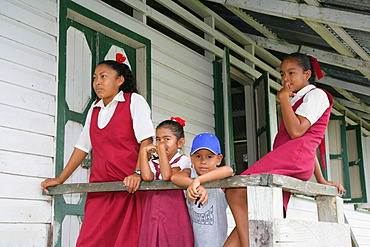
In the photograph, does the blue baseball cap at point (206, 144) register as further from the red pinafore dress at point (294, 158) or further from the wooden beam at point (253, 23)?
the wooden beam at point (253, 23)

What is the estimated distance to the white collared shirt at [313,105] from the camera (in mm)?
2906

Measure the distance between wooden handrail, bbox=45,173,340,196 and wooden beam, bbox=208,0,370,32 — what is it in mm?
1858

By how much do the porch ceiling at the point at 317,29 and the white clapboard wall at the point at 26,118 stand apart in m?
2.18

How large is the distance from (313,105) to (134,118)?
1.05 m

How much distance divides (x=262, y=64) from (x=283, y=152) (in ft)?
15.2

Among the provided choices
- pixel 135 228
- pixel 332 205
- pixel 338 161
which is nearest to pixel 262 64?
pixel 338 161

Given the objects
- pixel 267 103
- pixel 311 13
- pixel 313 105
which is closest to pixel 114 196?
pixel 313 105

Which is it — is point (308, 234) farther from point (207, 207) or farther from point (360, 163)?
point (360, 163)

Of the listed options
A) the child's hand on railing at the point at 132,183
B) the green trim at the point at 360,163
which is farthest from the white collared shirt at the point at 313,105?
the green trim at the point at 360,163

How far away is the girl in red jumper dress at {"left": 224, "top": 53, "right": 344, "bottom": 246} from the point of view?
2.77 m

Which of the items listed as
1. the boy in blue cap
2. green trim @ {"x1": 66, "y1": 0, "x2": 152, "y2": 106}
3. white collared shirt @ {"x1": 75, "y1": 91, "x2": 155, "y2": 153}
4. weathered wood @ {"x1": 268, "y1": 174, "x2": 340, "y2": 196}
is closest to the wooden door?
green trim @ {"x1": 66, "y1": 0, "x2": 152, "y2": 106}

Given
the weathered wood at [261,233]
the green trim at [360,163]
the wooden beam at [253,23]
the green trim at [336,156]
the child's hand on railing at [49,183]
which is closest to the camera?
the weathered wood at [261,233]

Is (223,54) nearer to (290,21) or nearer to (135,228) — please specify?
(290,21)

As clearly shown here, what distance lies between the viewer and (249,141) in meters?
7.30
